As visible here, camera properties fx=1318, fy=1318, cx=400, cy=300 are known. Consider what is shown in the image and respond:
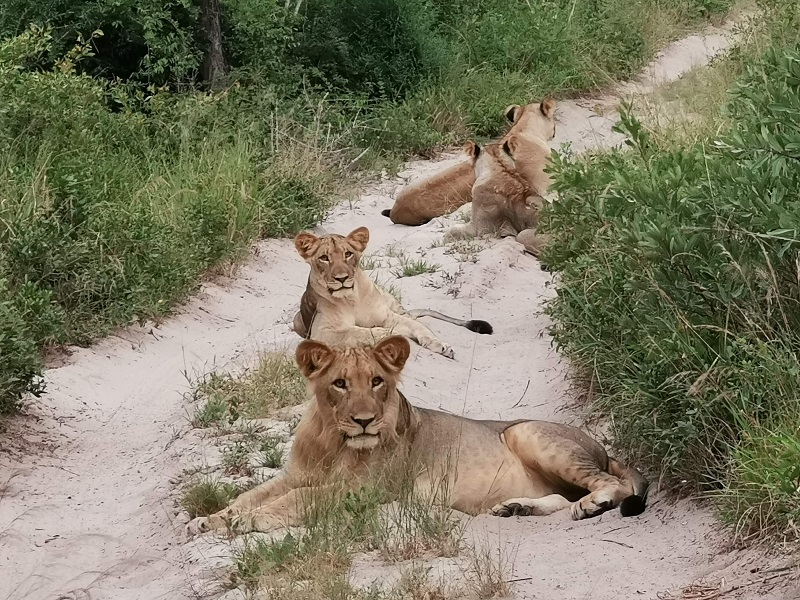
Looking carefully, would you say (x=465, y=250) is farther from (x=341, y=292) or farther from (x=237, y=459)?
(x=237, y=459)

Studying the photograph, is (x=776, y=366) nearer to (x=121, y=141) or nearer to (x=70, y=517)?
(x=70, y=517)

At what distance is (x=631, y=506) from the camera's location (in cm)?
500

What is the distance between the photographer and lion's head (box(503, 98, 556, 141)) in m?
11.1

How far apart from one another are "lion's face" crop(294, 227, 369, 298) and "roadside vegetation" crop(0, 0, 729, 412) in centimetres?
111

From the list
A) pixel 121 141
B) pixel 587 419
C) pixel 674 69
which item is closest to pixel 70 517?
pixel 587 419

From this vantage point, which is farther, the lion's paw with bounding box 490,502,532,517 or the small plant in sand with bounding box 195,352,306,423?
the small plant in sand with bounding box 195,352,306,423

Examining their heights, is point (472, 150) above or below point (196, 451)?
below

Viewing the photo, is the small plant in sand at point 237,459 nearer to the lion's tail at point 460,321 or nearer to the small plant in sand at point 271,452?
the small plant in sand at point 271,452

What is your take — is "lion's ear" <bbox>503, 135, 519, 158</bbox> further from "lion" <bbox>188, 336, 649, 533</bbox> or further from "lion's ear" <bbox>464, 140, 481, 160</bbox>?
"lion" <bbox>188, 336, 649, 533</bbox>

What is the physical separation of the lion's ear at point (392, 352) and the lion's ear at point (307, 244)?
2.66 metres

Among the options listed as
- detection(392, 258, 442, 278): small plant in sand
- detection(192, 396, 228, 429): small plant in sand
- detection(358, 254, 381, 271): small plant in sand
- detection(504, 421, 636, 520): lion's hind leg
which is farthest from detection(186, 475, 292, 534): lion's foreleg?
detection(392, 258, 442, 278): small plant in sand

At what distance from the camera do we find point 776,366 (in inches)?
188

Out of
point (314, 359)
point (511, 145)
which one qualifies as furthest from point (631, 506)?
point (511, 145)

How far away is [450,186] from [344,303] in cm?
387
